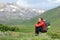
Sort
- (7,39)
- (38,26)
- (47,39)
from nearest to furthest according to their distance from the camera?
(7,39)
(47,39)
(38,26)

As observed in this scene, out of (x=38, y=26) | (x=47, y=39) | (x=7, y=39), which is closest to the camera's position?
(x=7, y=39)

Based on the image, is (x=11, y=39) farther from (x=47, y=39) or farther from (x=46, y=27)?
(x=46, y=27)

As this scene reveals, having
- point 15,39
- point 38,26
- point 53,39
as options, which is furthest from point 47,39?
point 38,26

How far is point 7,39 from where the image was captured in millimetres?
12172

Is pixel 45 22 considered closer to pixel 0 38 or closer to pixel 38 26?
pixel 38 26

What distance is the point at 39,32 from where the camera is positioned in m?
17.4

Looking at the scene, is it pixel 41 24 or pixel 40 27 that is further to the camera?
pixel 40 27

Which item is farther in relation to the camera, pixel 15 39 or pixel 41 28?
pixel 41 28

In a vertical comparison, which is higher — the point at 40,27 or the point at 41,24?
the point at 41,24

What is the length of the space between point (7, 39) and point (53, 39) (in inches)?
104

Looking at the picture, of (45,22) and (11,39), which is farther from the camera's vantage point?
(45,22)

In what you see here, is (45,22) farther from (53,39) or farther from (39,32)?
(53,39)

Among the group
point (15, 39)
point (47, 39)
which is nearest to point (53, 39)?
point (47, 39)

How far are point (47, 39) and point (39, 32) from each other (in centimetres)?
435
